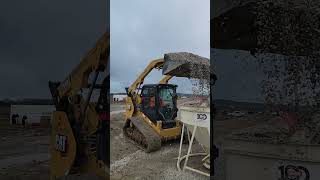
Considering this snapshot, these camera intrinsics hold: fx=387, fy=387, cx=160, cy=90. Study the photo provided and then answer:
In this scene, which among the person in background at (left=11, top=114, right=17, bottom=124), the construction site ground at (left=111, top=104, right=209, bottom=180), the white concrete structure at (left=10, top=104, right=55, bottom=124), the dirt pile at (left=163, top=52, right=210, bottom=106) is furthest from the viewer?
the construction site ground at (left=111, top=104, right=209, bottom=180)

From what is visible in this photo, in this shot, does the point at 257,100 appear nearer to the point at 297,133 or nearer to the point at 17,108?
the point at 297,133

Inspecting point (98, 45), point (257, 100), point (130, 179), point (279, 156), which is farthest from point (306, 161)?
point (130, 179)

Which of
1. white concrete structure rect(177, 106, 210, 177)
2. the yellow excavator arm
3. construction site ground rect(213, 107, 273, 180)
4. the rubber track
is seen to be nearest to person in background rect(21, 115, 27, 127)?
the yellow excavator arm

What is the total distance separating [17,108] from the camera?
1918 millimetres

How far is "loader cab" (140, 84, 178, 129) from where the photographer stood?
5762mm

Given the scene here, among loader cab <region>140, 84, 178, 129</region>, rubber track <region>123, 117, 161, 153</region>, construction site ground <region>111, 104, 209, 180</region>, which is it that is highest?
loader cab <region>140, 84, 178, 129</region>

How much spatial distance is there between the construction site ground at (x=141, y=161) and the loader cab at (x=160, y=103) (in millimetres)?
416

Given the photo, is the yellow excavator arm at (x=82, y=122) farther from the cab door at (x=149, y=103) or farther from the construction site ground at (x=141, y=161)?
the cab door at (x=149, y=103)

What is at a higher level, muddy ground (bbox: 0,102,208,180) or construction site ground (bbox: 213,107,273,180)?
construction site ground (bbox: 213,107,273,180)

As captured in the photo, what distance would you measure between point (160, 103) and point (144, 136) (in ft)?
2.18

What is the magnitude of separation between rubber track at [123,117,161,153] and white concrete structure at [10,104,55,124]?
315 centimetres

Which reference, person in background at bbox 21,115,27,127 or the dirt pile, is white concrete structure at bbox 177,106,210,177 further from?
person in background at bbox 21,115,27,127

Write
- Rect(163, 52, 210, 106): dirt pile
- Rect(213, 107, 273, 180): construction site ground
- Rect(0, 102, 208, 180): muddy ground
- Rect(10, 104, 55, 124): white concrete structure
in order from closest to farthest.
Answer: Rect(213, 107, 273, 180): construction site ground → Rect(10, 104, 55, 124): white concrete structure → Rect(0, 102, 208, 180): muddy ground → Rect(163, 52, 210, 106): dirt pile

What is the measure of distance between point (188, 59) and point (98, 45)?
1.41m
